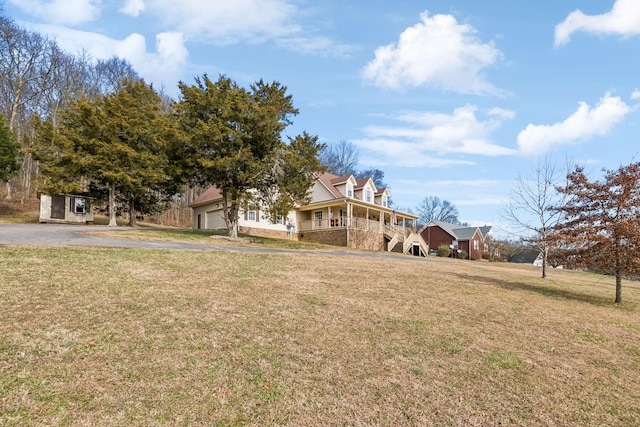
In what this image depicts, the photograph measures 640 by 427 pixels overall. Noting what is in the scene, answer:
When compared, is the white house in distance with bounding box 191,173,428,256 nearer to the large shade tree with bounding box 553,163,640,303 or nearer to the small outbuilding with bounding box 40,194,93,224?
the small outbuilding with bounding box 40,194,93,224

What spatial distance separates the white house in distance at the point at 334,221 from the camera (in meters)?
28.8

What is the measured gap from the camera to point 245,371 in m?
4.29

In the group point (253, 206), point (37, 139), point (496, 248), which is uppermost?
point (37, 139)

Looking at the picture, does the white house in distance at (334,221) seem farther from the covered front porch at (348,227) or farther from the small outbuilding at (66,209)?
the small outbuilding at (66,209)

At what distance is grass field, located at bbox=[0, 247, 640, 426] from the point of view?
360cm

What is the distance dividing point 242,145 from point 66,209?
606 inches

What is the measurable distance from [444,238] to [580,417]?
4351cm

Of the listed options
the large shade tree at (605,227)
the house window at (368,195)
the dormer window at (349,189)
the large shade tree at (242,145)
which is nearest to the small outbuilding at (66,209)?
the large shade tree at (242,145)

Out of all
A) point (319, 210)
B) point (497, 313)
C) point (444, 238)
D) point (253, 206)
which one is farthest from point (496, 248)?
point (497, 313)

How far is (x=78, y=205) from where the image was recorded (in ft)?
88.6

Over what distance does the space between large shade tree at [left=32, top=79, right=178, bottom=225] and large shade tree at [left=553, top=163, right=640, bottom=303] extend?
20.0 m

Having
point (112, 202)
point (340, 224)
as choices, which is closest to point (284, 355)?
point (112, 202)

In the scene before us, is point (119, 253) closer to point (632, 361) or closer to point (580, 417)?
point (580, 417)

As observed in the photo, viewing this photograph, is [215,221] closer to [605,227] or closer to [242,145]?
[242,145]
